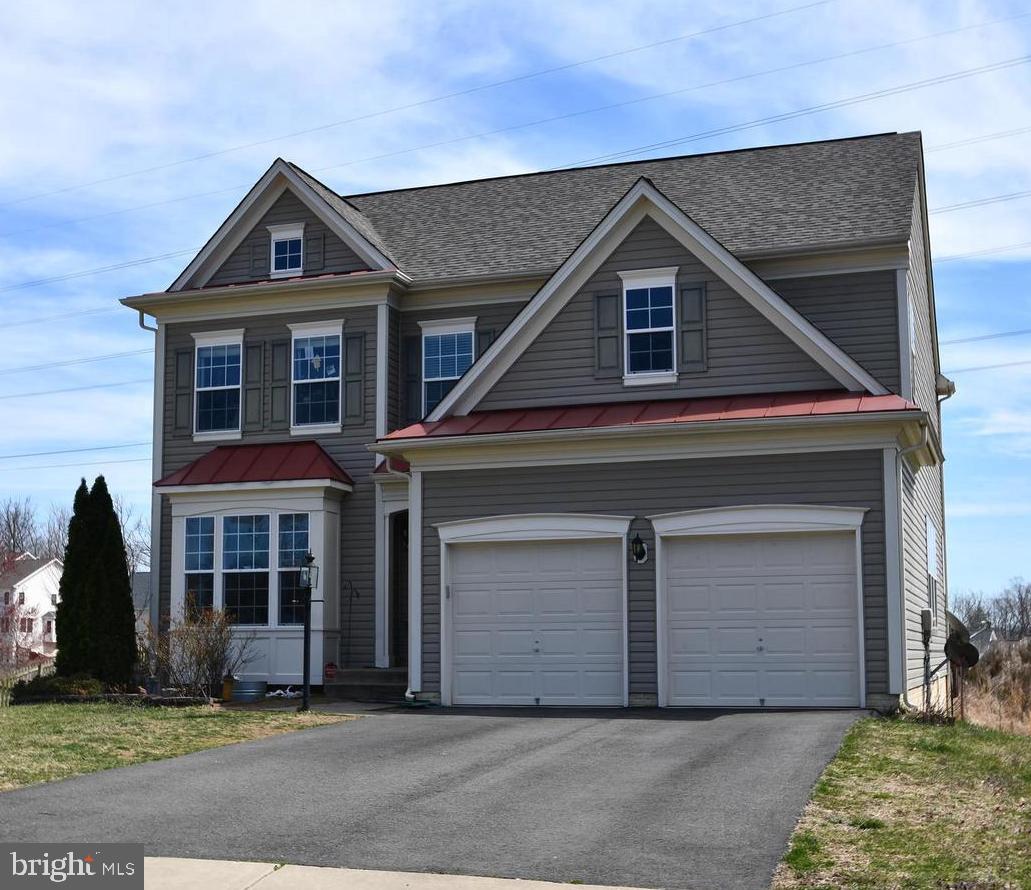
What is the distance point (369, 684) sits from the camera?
66.5 feet

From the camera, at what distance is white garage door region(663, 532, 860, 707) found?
55.8 ft

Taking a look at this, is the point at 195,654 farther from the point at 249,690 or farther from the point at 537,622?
the point at 537,622

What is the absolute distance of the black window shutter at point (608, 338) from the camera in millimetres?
19297

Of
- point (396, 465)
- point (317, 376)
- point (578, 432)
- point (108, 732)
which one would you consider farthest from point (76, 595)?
point (578, 432)

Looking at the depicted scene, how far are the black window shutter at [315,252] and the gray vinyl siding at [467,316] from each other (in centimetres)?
181

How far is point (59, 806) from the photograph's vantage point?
32.2ft

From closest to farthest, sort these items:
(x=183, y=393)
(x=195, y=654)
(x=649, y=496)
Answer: (x=649, y=496) → (x=195, y=654) → (x=183, y=393)

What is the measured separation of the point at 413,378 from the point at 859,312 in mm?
7752

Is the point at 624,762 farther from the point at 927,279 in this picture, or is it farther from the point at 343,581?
the point at 927,279

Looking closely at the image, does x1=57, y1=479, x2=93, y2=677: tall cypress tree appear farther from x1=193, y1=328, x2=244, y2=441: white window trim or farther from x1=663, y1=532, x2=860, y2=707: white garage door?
x1=663, y1=532, x2=860, y2=707: white garage door

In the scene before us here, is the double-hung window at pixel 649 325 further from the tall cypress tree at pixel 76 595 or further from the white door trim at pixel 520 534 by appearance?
the tall cypress tree at pixel 76 595

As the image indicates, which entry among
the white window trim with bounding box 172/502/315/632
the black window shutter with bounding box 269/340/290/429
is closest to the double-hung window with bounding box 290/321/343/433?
the black window shutter with bounding box 269/340/290/429

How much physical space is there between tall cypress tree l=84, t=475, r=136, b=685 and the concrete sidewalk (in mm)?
13671

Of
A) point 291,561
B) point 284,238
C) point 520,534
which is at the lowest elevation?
point 291,561
